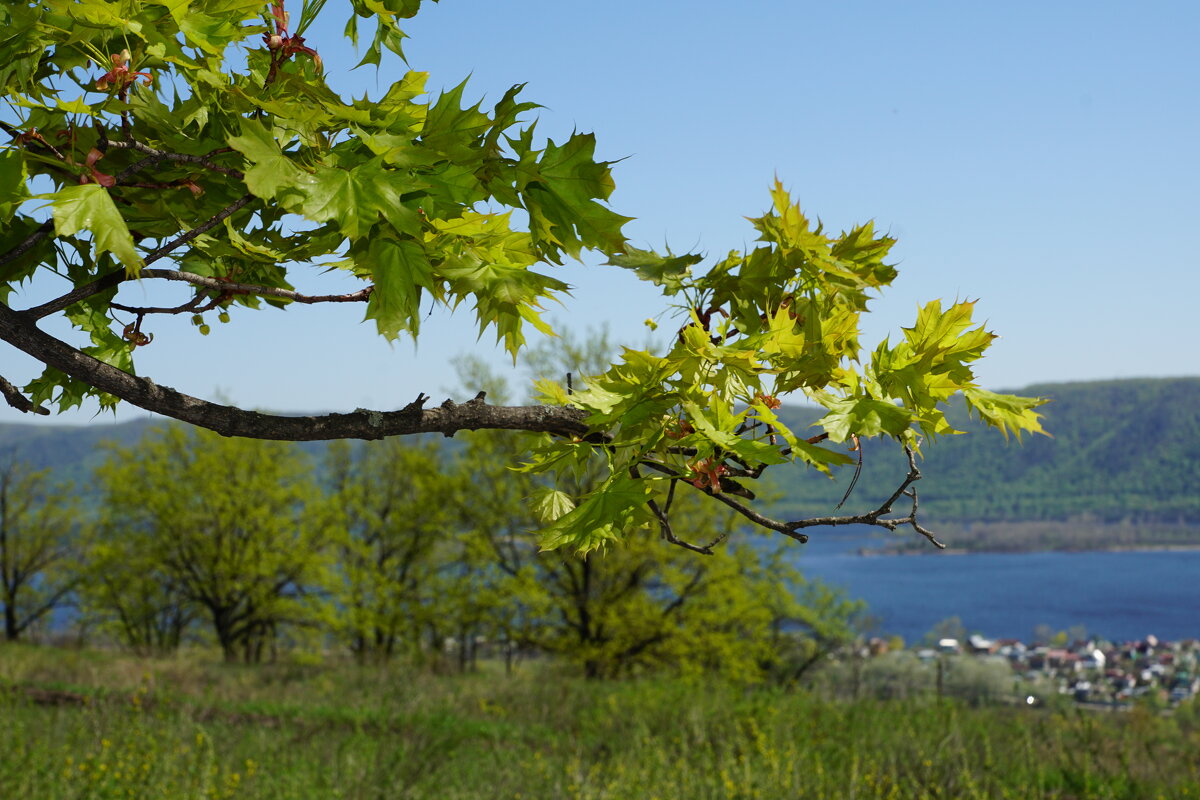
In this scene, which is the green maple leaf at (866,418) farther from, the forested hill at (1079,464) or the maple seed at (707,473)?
the forested hill at (1079,464)

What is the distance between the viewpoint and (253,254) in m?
1.80

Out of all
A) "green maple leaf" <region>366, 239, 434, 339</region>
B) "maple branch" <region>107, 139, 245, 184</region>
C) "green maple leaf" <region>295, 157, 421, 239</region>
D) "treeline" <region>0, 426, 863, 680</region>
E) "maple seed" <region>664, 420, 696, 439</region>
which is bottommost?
"treeline" <region>0, 426, 863, 680</region>

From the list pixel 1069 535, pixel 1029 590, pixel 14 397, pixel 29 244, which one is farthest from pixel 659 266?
pixel 1069 535

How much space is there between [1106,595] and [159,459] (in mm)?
105372

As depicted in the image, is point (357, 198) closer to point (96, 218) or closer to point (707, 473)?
point (96, 218)

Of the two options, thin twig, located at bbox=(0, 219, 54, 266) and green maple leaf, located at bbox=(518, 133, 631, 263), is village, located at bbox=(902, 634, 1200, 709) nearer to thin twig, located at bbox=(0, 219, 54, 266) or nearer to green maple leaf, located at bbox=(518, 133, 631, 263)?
green maple leaf, located at bbox=(518, 133, 631, 263)

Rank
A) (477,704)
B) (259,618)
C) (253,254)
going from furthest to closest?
1. (259,618)
2. (477,704)
3. (253,254)

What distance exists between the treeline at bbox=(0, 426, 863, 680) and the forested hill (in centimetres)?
8915

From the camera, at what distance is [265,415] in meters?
1.86

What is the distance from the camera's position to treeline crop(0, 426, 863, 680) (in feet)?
47.2

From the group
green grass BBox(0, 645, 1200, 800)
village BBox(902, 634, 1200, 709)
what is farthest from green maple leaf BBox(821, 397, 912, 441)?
village BBox(902, 634, 1200, 709)

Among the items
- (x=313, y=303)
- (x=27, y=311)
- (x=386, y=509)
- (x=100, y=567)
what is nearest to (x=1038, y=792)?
(x=313, y=303)

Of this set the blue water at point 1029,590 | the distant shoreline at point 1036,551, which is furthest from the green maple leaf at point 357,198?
the distant shoreline at point 1036,551

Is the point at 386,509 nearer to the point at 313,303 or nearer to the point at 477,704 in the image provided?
the point at 477,704
